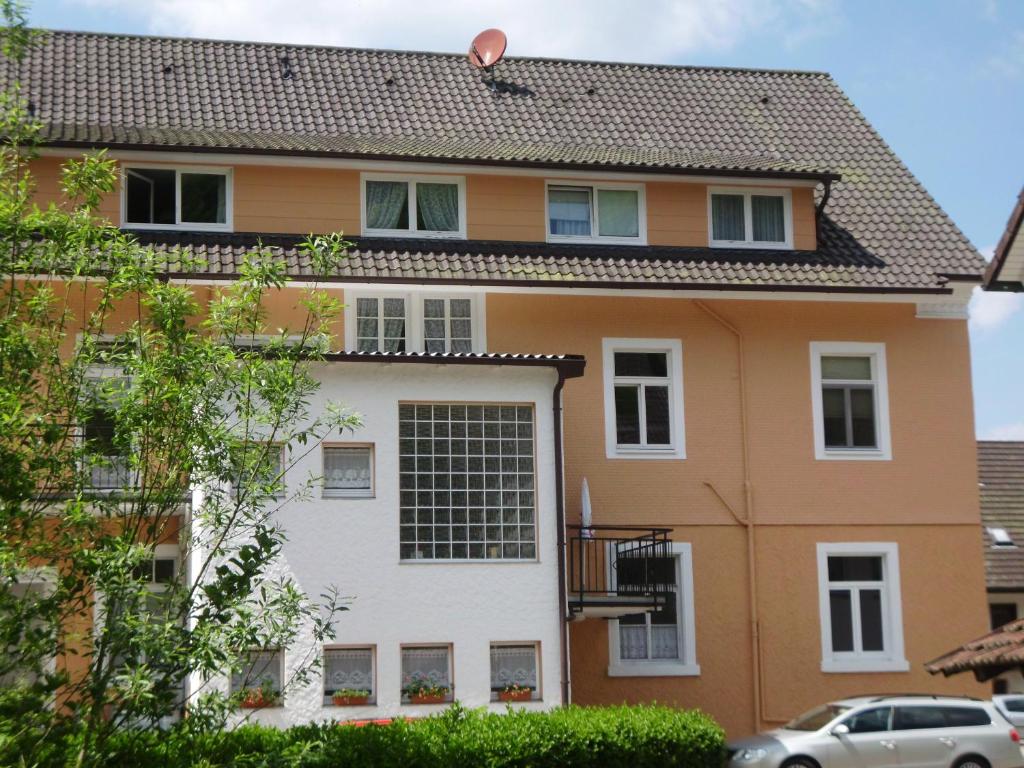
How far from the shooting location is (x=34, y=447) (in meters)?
10.4

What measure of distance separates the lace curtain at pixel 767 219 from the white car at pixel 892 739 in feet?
25.8

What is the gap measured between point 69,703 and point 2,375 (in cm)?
221

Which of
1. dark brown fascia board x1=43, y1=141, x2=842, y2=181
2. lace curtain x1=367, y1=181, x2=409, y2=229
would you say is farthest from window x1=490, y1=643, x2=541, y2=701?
dark brown fascia board x1=43, y1=141, x2=842, y2=181

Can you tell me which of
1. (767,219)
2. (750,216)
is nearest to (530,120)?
(750,216)

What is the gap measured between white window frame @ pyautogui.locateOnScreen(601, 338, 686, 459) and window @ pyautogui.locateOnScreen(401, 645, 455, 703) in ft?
14.8

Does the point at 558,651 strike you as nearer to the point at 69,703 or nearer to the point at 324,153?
the point at 324,153

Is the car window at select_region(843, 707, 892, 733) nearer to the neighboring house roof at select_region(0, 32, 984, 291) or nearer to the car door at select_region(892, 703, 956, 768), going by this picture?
the car door at select_region(892, 703, 956, 768)

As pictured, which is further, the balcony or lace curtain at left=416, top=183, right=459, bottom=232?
lace curtain at left=416, top=183, right=459, bottom=232

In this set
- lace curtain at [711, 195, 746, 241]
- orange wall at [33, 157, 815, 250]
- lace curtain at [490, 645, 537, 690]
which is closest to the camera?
lace curtain at [490, 645, 537, 690]

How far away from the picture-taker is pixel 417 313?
2288cm

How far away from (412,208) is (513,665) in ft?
25.2

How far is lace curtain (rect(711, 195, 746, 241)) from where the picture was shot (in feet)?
81.1

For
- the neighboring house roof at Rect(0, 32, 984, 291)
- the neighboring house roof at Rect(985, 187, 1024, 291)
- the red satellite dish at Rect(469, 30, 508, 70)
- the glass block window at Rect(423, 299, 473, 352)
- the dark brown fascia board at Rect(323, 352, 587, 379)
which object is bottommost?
the neighboring house roof at Rect(985, 187, 1024, 291)

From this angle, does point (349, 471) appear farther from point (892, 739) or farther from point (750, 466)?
point (892, 739)
